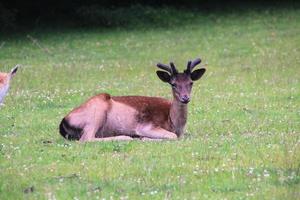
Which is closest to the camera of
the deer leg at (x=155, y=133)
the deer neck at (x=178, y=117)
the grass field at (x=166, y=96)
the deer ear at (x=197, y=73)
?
the grass field at (x=166, y=96)

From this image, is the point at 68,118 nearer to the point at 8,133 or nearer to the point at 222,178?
the point at 8,133

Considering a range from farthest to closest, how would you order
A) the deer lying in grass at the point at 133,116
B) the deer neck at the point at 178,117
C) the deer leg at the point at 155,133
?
the deer neck at the point at 178,117 < the deer leg at the point at 155,133 < the deer lying in grass at the point at 133,116

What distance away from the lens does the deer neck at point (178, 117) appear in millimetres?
13922

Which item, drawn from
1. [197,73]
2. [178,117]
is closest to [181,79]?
[197,73]

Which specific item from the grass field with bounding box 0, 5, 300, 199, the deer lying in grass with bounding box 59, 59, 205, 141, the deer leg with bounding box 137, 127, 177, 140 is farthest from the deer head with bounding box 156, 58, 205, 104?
the grass field with bounding box 0, 5, 300, 199

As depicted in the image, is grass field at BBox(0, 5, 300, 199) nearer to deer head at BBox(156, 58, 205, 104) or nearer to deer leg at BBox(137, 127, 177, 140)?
deer leg at BBox(137, 127, 177, 140)

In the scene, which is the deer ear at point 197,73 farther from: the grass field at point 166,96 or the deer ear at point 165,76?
the grass field at point 166,96

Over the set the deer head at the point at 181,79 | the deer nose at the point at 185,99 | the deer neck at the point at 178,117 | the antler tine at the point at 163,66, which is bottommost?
the deer neck at the point at 178,117

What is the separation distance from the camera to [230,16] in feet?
117

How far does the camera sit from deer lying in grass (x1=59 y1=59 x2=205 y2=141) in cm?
1358

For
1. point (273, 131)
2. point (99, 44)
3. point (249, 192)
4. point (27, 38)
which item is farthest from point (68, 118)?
point (27, 38)

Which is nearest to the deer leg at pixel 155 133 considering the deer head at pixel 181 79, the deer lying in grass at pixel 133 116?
the deer lying in grass at pixel 133 116

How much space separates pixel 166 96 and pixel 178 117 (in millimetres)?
5115

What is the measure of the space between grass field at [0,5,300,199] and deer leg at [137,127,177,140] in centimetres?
25
